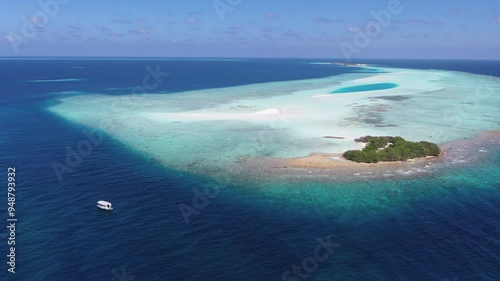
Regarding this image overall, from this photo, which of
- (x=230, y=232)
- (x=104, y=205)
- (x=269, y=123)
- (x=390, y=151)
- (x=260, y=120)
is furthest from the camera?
(x=260, y=120)

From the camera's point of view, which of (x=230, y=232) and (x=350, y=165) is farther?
(x=350, y=165)

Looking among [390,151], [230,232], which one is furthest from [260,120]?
[230,232]

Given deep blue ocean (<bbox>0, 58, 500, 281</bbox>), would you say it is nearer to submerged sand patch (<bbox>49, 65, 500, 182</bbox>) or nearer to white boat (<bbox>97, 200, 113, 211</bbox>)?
white boat (<bbox>97, 200, 113, 211</bbox>)

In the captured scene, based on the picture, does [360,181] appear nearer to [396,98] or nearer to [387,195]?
[387,195]

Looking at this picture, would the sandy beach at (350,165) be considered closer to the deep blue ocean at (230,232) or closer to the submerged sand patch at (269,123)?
the submerged sand patch at (269,123)

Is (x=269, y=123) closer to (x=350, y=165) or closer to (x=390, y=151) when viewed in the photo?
(x=350, y=165)

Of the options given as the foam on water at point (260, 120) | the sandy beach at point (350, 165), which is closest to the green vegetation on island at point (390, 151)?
the sandy beach at point (350, 165)

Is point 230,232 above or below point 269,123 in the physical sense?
below
